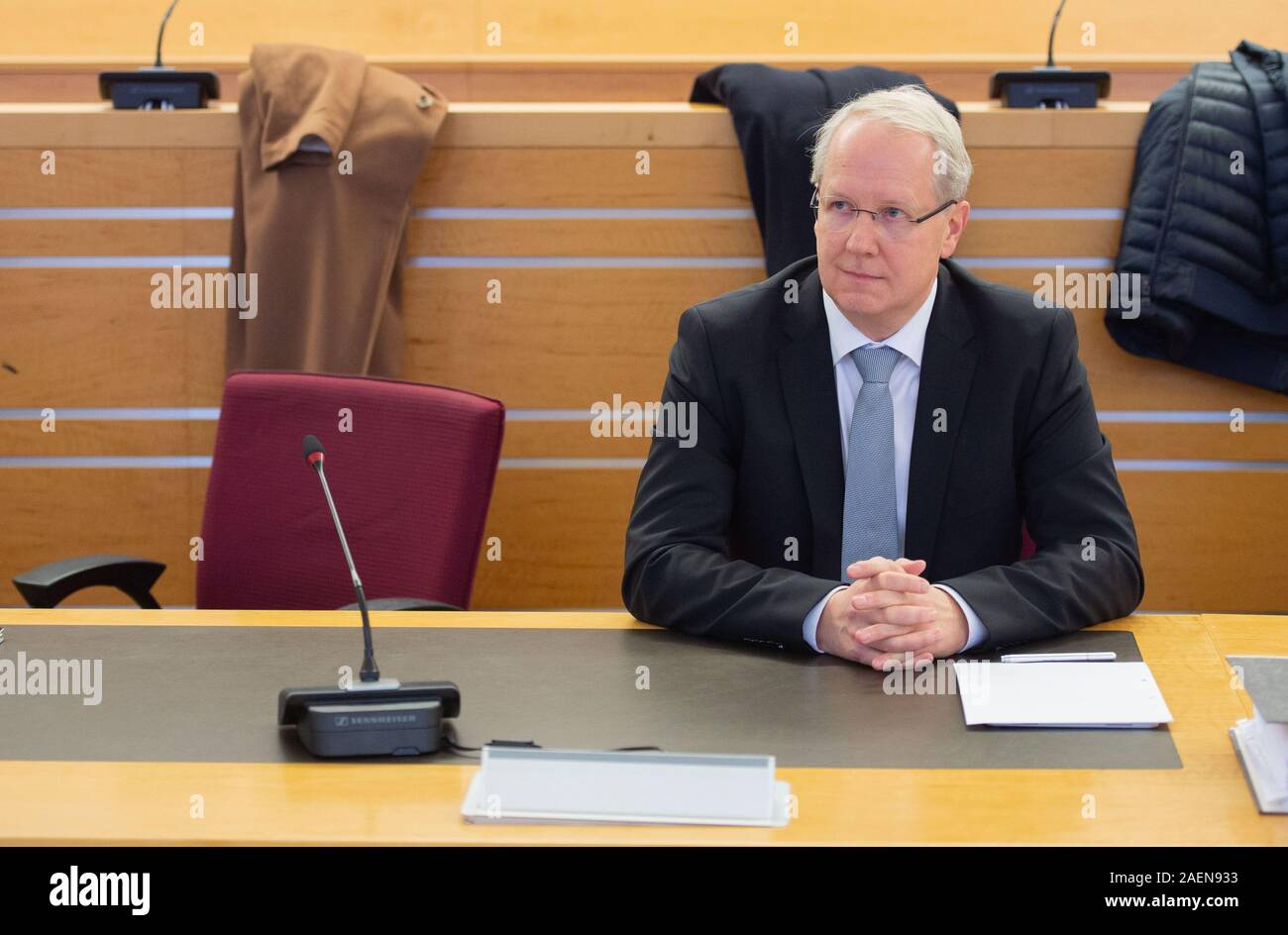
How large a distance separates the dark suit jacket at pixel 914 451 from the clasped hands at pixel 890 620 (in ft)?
0.83

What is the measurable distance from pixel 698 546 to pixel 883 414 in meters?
0.33

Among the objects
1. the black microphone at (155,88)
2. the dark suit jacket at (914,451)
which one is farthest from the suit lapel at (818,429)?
the black microphone at (155,88)

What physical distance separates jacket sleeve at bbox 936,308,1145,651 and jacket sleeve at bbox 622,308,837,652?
225 mm

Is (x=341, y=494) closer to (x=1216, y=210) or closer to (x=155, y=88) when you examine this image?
(x=155, y=88)

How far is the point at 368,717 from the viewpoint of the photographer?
1.57m

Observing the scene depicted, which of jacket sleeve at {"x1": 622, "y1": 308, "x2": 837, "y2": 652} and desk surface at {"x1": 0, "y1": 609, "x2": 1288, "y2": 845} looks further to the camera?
jacket sleeve at {"x1": 622, "y1": 308, "x2": 837, "y2": 652}

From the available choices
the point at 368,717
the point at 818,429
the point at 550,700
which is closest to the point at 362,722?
the point at 368,717

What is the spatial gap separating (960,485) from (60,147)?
7.72 ft

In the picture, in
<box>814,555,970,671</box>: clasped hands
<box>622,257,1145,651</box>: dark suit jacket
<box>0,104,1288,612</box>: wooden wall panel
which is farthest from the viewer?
<box>0,104,1288,612</box>: wooden wall panel

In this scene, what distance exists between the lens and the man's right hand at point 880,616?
182 centimetres

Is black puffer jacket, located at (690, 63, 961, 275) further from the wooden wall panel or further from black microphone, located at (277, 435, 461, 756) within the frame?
black microphone, located at (277, 435, 461, 756)

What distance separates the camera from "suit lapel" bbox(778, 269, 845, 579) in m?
2.15
